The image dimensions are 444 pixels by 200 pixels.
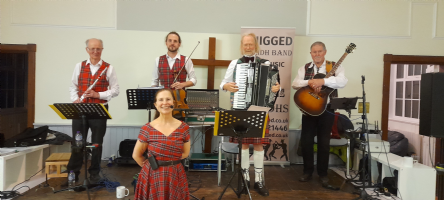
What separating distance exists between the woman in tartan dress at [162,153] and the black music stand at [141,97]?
31.0 inches

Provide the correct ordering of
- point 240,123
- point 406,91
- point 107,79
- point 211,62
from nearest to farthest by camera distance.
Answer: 1. point 240,123
2. point 107,79
3. point 211,62
4. point 406,91

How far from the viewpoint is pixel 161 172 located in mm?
2111

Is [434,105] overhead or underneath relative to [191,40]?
underneath

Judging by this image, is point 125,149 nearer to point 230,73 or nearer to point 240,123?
point 230,73

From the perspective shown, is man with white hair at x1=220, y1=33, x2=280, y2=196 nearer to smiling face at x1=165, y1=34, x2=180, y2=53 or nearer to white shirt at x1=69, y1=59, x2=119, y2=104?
smiling face at x1=165, y1=34, x2=180, y2=53

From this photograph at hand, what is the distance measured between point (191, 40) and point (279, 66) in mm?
1474

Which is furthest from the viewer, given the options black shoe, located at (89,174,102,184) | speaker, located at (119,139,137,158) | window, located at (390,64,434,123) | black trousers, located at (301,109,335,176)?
window, located at (390,64,434,123)

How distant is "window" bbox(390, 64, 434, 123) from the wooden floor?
9.84ft

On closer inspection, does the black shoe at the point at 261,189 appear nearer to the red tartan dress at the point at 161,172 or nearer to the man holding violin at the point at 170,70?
the red tartan dress at the point at 161,172

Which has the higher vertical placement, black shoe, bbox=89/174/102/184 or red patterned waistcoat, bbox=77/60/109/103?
red patterned waistcoat, bbox=77/60/109/103

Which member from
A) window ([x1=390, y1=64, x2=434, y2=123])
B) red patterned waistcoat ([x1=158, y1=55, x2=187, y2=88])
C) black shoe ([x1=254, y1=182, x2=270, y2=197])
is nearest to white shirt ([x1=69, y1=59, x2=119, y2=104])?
red patterned waistcoat ([x1=158, y1=55, x2=187, y2=88])

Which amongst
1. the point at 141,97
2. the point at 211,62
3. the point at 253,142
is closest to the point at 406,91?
the point at 211,62

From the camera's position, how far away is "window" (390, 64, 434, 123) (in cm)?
560

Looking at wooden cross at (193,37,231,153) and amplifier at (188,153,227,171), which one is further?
wooden cross at (193,37,231,153)
